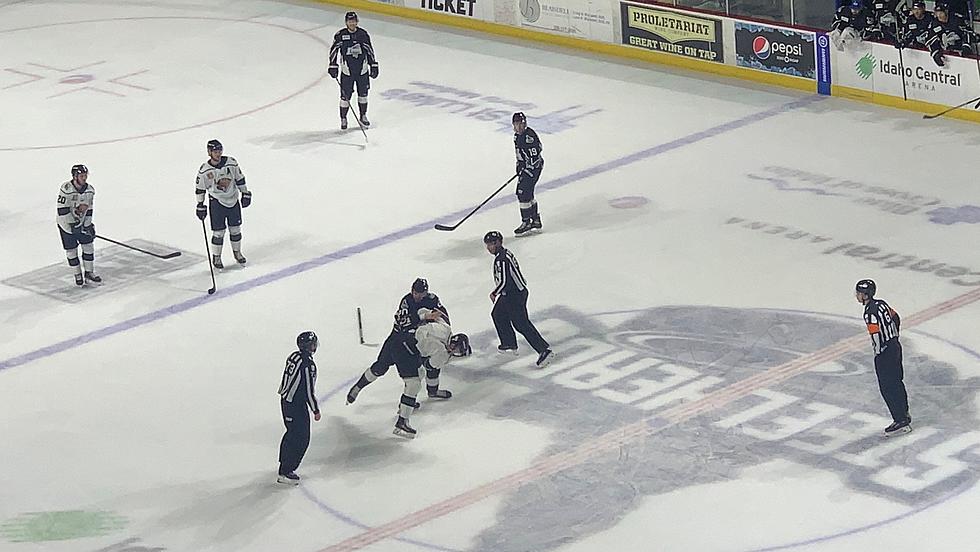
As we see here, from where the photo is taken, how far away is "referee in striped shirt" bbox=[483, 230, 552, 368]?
1523 cm

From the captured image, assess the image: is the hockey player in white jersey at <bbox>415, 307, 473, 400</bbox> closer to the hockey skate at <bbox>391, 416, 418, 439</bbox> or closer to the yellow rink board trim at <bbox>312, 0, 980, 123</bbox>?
the hockey skate at <bbox>391, 416, 418, 439</bbox>

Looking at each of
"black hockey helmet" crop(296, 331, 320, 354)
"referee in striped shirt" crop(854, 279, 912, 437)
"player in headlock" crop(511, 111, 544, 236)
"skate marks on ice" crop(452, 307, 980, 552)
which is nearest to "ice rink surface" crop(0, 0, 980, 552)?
"skate marks on ice" crop(452, 307, 980, 552)

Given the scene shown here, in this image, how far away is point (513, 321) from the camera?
15.4 metres

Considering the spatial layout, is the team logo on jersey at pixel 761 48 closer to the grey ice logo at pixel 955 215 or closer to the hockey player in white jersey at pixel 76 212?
the grey ice logo at pixel 955 215

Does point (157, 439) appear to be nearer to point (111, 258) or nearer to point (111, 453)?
point (111, 453)

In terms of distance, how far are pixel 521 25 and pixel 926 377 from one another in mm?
13824

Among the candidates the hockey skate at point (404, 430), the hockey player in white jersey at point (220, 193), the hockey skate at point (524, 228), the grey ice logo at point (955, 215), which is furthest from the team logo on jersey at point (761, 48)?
the hockey skate at point (404, 430)

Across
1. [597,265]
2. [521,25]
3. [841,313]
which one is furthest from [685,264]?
[521,25]

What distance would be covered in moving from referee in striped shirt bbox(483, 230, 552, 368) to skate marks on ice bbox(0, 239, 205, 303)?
4.52 metres

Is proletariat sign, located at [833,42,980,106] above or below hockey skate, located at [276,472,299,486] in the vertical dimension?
above

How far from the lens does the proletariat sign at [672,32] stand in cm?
2467

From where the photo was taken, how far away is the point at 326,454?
1419 centimetres

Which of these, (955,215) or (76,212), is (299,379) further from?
(955,215)

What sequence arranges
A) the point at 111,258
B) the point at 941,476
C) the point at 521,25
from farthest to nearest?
the point at 521,25 < the point at 111,258 < the point at 941,476
